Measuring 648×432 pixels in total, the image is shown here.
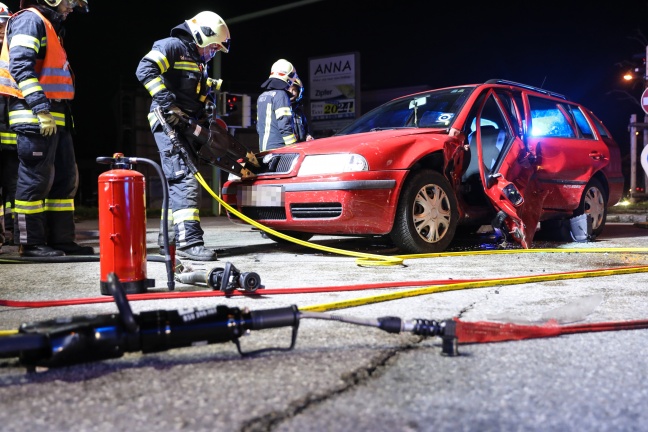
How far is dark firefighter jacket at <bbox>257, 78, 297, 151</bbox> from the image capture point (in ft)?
23.2

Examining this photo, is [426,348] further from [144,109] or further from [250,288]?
[144,109]

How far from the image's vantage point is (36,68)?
5.07 m

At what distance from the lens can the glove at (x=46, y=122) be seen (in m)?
4.82

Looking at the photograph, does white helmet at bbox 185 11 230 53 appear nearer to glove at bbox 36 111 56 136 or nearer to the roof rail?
glove at bbox 36 111 56 136

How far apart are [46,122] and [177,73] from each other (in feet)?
3.62

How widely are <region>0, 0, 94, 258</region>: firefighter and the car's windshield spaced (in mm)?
2557

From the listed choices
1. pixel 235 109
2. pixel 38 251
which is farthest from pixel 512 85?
pixel 235 109

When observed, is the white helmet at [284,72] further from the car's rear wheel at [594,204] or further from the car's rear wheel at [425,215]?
the car's rear wheel at [594,204]

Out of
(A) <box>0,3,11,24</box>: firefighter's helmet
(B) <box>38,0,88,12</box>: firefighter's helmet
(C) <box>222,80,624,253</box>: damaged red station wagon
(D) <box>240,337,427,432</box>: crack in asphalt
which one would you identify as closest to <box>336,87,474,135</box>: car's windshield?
(C) <box>222,80,624,253</box>: damaged red station wagon

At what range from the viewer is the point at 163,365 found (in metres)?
1.92

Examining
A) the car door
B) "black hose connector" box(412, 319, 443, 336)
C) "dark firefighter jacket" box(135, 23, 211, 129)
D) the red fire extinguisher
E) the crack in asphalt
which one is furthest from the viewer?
the car door

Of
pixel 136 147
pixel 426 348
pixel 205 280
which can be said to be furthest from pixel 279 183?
pixel 136 147

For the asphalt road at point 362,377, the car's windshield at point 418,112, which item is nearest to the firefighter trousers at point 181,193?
the car's windshield at point 418,112

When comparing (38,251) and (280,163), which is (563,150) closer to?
(280,163)
